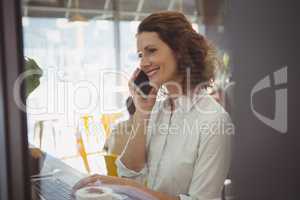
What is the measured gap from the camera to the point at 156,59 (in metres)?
0.91

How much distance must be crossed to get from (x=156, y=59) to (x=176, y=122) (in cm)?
17

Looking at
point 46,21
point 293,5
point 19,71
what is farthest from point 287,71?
point 19,71

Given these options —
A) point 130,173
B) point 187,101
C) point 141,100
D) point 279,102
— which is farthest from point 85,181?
point 279,102

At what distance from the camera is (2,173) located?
1321mm

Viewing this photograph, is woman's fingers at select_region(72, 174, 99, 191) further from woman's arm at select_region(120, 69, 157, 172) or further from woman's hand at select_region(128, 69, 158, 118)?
woman's hand at select_region(128, 69, 158, 118)

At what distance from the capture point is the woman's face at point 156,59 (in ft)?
2.88

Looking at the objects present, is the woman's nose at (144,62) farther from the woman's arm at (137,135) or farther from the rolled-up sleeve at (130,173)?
the rolled-up sleeve at (130,173)

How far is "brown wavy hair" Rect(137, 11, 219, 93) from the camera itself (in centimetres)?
81

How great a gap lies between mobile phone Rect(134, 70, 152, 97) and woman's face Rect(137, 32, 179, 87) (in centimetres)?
2

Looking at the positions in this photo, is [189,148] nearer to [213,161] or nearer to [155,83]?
[213,161]

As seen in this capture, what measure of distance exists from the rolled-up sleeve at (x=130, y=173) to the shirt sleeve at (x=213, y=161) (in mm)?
163

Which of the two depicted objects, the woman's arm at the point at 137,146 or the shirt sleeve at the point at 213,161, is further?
the woman's arm at the point at 137,146

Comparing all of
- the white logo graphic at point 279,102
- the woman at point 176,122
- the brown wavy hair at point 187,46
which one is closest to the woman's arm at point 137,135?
the woman at point 176,122

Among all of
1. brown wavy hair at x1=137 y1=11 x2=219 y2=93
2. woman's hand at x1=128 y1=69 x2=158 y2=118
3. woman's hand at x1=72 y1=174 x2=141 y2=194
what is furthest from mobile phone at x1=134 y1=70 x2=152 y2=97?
woman's hand at x1=72 y1=174 x2=141 y2=194
